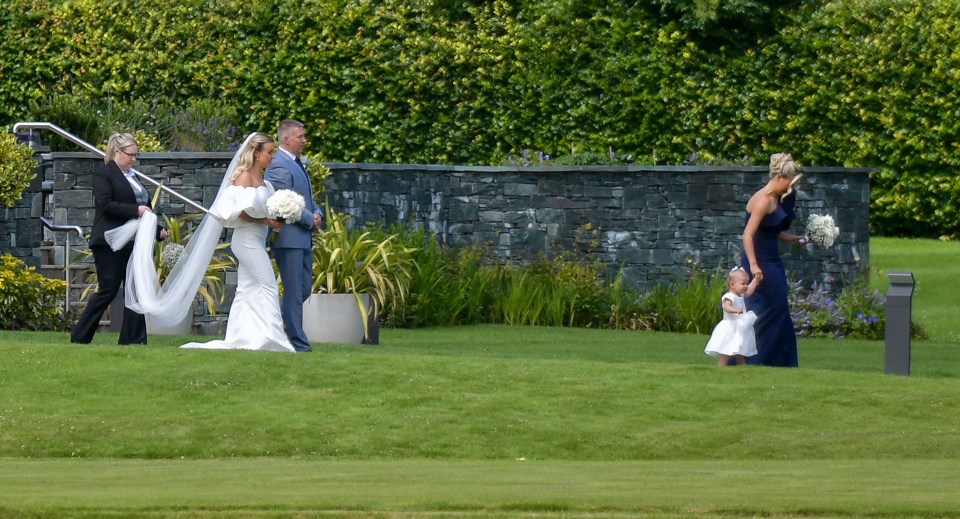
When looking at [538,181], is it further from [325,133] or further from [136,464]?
[136,464]

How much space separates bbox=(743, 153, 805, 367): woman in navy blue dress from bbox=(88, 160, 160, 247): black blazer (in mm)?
4701

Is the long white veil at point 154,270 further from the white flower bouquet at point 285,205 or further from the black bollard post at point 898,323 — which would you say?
the black bollard post at point 898,323

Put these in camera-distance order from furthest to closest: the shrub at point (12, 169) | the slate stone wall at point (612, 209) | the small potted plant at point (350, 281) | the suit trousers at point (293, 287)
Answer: the slate stone wall at point (612, 209) < the shrub at point (12, 169) < the small potted plant at point (350, 281) < the suit trousers at point (293, 287)

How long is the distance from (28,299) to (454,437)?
705cm

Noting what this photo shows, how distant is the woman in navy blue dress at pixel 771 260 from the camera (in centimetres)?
1316

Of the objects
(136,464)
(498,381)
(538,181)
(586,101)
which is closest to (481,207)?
(538,181)

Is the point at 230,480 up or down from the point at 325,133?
down

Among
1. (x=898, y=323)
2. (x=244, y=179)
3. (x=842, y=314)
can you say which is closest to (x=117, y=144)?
(x=244, y=179)

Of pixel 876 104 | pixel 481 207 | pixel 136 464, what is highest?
pixel 876 104

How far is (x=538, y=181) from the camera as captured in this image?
20.2 m

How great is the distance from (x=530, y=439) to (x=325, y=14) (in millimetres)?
13750

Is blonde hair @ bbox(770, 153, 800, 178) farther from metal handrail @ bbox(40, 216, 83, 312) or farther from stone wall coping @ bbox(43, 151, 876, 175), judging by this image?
metal handrail @ bbox(40, 216, 83, 312)

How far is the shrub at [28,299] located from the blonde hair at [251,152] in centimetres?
396

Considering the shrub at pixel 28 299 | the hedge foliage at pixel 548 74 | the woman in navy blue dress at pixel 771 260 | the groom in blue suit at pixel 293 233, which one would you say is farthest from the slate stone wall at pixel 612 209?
the woman in navy blue dress at pixel 771 260
